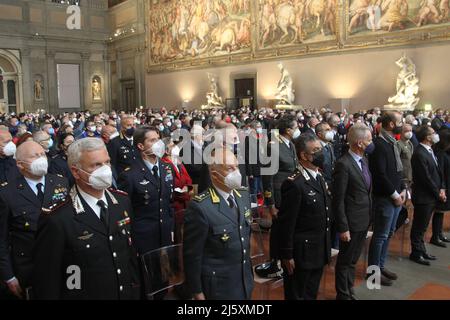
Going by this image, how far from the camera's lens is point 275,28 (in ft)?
72.2

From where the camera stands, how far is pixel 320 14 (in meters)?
19.9

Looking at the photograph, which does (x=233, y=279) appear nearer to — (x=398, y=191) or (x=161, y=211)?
(x=161, y=211)

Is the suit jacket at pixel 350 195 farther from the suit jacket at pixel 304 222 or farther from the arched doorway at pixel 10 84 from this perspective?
the arched doorway at pixel 10 84

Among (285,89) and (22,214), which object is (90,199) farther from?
(285,89)

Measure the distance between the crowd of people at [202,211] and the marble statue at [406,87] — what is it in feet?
38.9

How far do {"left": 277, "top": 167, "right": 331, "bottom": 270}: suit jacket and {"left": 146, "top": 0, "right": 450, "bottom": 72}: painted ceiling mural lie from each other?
15.4 metres

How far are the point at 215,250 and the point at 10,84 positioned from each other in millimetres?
32503

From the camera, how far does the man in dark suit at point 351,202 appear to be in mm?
4035

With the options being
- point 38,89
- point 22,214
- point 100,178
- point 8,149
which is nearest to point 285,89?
point 8,149

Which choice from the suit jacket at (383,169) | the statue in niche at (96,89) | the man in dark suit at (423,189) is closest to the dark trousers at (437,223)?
the man in dark suit at (423,189)

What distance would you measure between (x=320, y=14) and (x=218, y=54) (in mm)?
7646

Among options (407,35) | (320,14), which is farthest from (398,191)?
(320,14)

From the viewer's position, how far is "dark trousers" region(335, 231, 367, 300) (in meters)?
4.17

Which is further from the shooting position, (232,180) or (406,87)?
(406,87)
